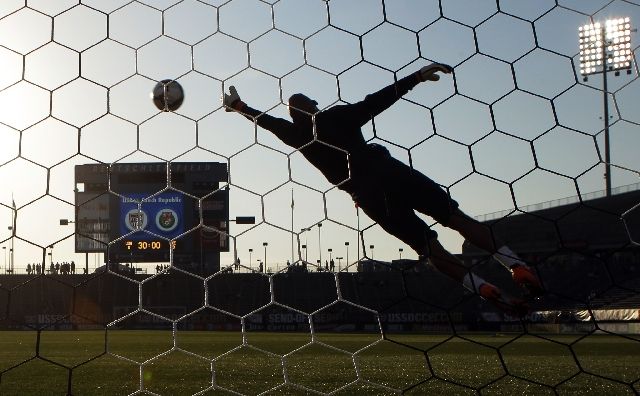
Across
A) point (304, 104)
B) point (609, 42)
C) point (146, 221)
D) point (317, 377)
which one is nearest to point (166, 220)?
Answer: point (146, 221)

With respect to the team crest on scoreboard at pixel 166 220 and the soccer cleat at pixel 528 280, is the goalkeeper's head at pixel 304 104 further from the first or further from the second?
the team crest on scoreboard at pixel 166 220

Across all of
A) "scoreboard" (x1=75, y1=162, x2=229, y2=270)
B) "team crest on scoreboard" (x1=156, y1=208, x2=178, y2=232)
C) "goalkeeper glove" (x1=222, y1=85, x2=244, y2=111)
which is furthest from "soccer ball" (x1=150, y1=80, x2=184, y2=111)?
"team crest on scoreboard" (x1=156, y1=208, x2=178, y2=232)

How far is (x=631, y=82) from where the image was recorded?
2.46 meters

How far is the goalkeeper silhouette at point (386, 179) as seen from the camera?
2.38 meters

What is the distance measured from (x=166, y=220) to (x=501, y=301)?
1290 centimetres

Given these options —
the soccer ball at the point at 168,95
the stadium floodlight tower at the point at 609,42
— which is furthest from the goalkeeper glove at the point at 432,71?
the soccer ball at the point at 168,95

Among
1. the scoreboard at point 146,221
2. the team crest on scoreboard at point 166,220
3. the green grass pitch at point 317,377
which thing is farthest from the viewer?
the team crest on scoreboard at point 166,220

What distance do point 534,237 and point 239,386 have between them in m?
3.47

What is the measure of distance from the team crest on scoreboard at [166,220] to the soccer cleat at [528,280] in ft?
41.5

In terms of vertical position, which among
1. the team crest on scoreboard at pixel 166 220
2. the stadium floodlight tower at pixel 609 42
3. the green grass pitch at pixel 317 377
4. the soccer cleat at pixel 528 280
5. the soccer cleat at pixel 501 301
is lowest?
the green grass pitch at pixel 317 377

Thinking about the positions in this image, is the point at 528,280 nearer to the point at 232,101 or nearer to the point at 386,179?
the point at 386,179

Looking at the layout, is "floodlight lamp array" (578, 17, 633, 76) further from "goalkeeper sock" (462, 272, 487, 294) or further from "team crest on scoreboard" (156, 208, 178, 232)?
"team crest on scoreboard" (156, 208, 178, 232)

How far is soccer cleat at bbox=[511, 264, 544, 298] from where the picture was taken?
7.86 ft

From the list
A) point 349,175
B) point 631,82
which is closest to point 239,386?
point 349,175
